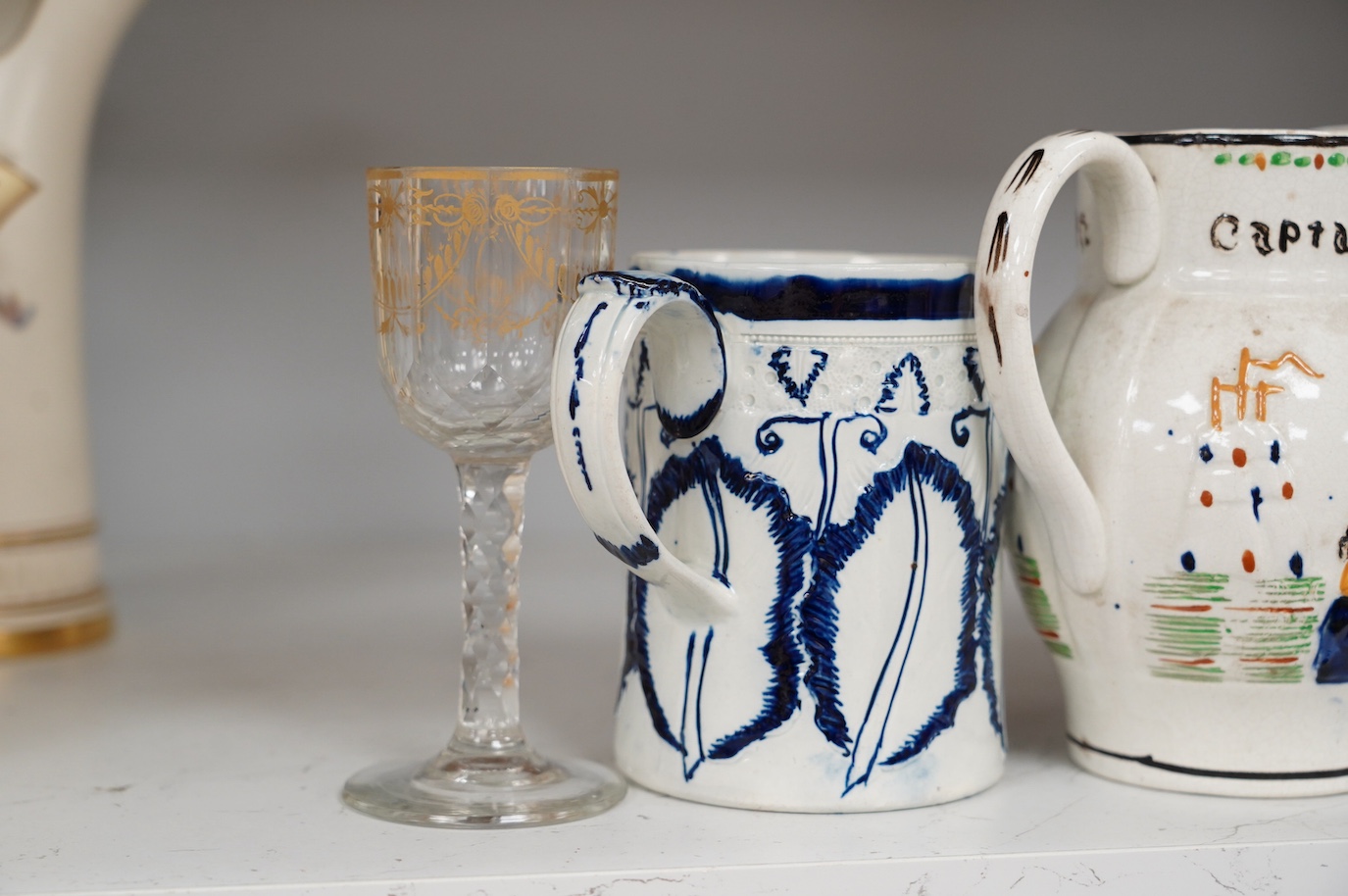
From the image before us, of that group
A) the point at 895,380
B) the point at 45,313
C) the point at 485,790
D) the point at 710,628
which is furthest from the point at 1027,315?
the point at 45,313

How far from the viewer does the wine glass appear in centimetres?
54

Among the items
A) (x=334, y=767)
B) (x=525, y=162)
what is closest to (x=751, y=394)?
(x=334, y=767)

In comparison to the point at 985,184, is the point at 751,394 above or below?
below

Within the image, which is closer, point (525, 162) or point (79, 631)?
point (79, 631)

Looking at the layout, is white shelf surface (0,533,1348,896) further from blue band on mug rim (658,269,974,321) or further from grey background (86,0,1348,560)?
grey background (86,0,1348,560)

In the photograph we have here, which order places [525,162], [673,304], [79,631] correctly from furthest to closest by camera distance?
[525,162]
[79,631]
[673,304]

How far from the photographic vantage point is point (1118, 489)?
563 mm

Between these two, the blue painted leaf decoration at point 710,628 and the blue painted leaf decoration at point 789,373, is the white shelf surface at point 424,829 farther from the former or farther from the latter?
the blue painted leaf decoration at point 789,373

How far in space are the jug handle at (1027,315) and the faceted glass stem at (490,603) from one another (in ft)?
0.59

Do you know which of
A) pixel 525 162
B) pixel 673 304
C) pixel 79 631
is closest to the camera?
pixel 673 304

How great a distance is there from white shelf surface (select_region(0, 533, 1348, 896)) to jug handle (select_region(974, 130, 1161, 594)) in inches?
3.9

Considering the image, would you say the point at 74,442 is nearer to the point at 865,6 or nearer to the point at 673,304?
the point at 673,304

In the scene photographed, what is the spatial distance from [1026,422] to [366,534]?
71 centimetres

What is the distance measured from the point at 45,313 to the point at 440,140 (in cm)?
34
